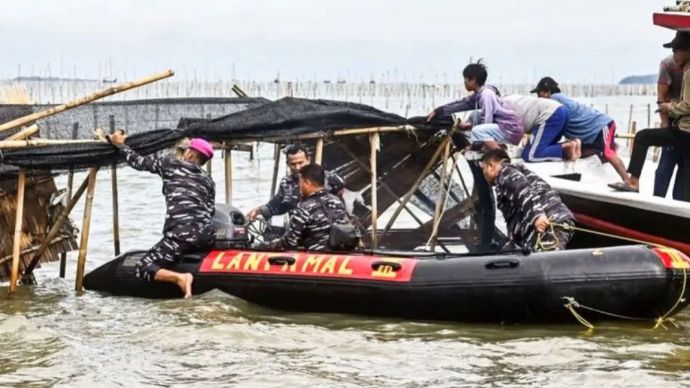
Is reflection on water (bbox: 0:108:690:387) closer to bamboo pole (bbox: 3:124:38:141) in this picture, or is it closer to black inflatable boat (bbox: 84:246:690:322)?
black inflatable boat (bbox: 84:246:690:322)

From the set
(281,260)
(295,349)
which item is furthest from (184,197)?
(295,349)

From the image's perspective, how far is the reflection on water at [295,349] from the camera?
9.28 meters

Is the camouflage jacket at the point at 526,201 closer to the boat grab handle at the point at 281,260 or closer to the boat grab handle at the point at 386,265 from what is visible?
the boat grab handle at the point at 386,265

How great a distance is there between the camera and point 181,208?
Answer: 1205cm

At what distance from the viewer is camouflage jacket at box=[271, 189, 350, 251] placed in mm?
11680

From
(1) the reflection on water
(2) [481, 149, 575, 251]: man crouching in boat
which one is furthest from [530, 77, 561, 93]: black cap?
(1) the reflection on water

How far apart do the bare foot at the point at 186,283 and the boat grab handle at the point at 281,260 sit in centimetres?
85

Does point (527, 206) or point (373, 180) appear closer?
point (527, 206)

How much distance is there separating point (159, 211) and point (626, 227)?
1226cm

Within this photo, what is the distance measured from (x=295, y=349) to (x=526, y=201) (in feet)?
8.46

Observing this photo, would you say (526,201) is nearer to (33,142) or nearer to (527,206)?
(527,206)

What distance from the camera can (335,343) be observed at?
34.1 ft

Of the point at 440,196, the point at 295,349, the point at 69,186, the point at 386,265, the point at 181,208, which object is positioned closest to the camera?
the point at 295,349

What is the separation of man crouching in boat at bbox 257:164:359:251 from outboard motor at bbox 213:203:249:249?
696 mm
